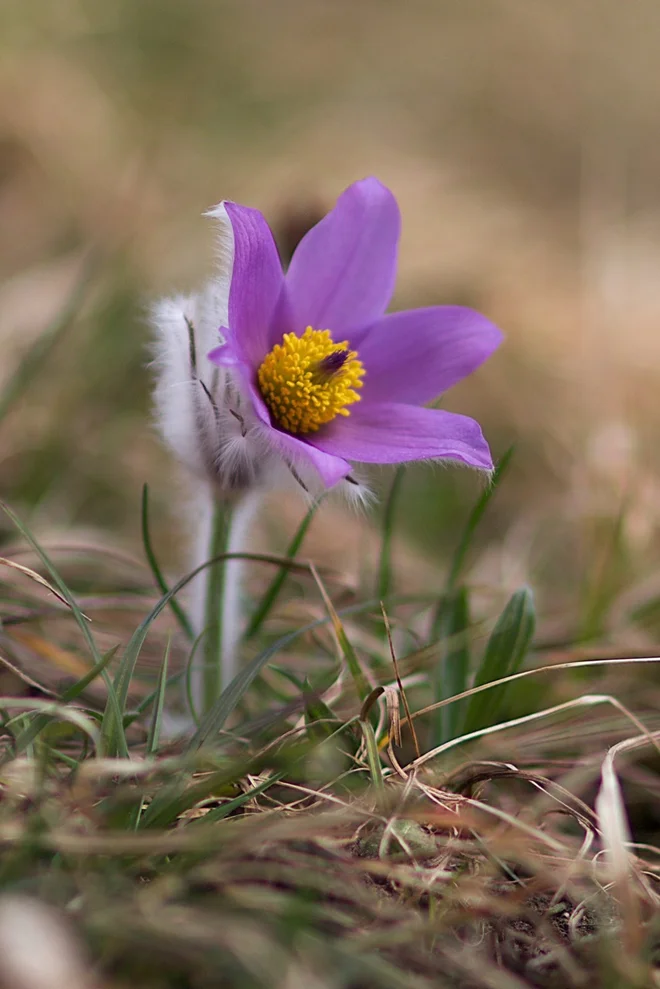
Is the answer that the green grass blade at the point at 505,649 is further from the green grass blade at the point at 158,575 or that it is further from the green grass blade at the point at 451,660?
the green grass blade at the point at 158,575

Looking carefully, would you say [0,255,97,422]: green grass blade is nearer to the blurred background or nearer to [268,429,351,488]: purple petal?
the blurred background

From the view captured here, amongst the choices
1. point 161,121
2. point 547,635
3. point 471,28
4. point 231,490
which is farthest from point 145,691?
point 471,28

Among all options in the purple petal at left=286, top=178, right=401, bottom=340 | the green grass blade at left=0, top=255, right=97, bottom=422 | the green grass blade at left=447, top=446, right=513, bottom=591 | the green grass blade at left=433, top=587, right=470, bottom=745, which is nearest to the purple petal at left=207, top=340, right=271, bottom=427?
the purple petal at left=286, top=178, right=401, bottom=340

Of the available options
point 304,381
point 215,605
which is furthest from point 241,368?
point 215,605

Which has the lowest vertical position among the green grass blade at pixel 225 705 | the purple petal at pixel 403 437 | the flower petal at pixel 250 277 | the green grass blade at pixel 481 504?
the green grass blade at pixel 225 705

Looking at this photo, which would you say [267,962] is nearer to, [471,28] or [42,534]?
[42,534]

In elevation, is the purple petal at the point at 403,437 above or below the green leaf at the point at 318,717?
above

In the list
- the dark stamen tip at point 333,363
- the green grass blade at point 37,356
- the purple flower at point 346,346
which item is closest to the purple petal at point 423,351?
the purple flower at point 346,346

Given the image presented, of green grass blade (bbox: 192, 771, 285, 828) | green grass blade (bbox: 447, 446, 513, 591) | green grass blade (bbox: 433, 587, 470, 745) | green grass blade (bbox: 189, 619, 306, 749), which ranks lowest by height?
green grass blade (bbox: 433, 587, 470, 745)
